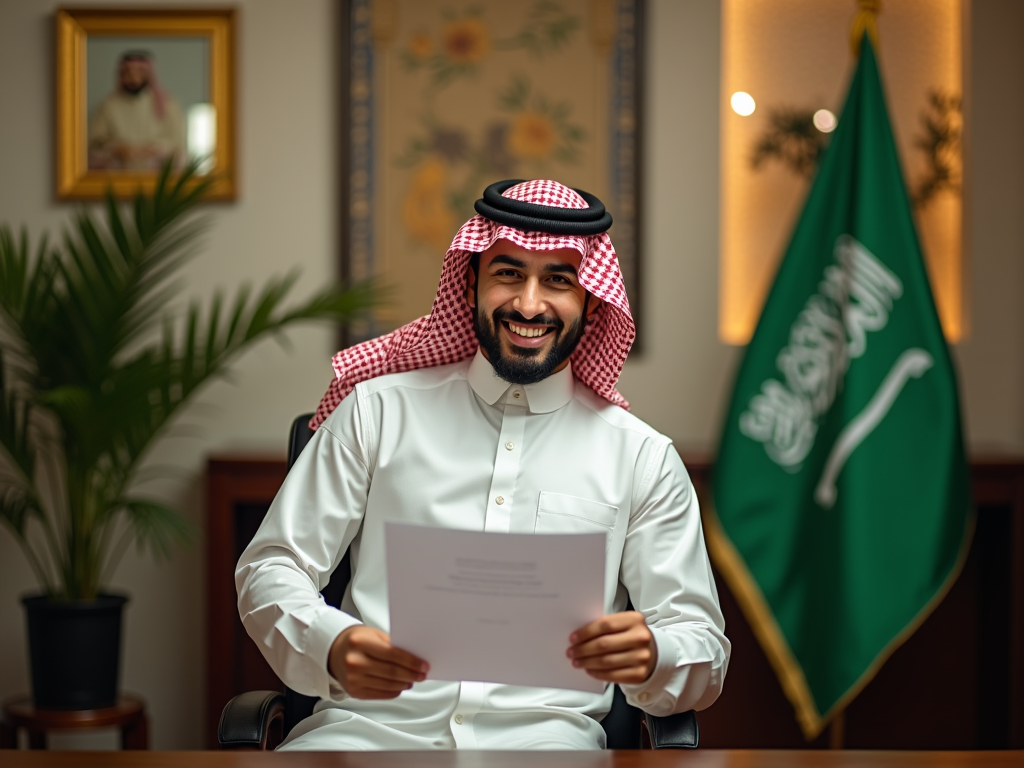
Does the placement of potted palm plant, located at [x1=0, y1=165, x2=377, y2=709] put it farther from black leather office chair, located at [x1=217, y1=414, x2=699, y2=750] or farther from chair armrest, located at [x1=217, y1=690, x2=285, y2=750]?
chair armrest, located at [x1=217, y1=690, x2=285, y2=750]

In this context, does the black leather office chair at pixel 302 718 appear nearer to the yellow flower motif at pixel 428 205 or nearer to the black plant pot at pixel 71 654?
the black plant pot at pixel 71 654

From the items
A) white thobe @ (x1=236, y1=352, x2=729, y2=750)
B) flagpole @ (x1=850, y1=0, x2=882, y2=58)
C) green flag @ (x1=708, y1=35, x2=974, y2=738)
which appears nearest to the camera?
white thobe @ (x1=236, y1=352, x2=729, y2=750)

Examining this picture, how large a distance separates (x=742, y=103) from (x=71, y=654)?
8.74 feet

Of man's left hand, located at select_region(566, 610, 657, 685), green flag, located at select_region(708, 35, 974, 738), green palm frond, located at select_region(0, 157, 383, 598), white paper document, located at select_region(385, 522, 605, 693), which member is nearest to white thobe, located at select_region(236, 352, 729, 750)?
man's left hand, located at select_region(566, 610, 657, 685)

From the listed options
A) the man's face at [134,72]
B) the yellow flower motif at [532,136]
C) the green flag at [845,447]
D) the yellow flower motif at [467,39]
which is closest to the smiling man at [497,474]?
the green flag at [845,447]

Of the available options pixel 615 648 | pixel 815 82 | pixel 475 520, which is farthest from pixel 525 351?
pixel 815 82

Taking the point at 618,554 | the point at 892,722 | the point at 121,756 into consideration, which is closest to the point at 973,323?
the point at 892,722

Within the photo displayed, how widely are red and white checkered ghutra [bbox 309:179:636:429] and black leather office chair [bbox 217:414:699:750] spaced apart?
17 cm

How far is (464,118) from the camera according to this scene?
12.0 feet

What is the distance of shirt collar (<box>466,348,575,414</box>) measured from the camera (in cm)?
211

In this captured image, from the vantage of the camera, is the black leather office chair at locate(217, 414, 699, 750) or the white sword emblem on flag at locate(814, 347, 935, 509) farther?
the white sword emblem on flag at locate(814, 347, 935, 509)

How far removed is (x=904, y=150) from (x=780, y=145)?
1.33 ft

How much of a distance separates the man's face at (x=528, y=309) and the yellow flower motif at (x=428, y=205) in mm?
1617

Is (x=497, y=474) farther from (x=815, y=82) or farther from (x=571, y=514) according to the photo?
(x=815, y=82)
